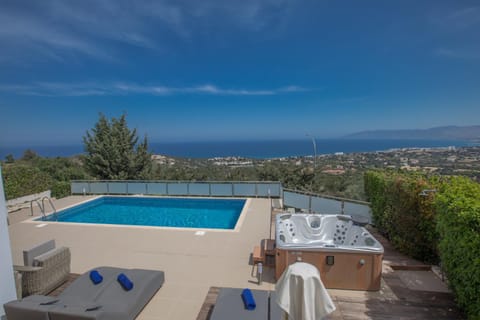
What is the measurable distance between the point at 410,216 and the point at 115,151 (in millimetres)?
14986

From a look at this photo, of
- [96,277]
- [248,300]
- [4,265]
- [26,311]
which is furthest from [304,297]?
[4,265]

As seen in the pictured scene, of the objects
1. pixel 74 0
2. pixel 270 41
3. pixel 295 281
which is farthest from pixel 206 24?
pixel 295 281

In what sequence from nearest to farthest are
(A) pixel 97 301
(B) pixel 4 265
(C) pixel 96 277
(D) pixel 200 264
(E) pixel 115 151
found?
(B) pixel 4 265 → (A) pixel 97 301 → (C) pixel 96 277 → (D) pixel 200 264 → (E) pixel 115 151

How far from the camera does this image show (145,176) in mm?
15500

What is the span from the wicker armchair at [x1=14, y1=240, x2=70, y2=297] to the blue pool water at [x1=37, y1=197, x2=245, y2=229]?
15.8 ft

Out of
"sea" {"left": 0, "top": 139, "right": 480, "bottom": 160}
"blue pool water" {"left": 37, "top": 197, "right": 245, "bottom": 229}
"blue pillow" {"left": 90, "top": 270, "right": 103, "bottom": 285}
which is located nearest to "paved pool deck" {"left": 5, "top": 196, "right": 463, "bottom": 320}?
"blue pillow" {"left": 90, "top": 270, "right": 103, "bottom": 285}

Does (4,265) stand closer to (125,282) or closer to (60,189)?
(125,282)

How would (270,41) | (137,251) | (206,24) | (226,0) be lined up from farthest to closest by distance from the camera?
(270,41)
(206,24)
(226,0)
(137,251)

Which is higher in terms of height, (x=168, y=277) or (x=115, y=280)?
(x=115, y=280)

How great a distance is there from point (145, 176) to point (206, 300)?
1317 cm

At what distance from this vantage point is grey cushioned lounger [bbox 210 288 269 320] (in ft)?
9.61

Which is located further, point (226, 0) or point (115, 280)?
point (226, 0)

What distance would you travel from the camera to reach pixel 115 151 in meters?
14.5

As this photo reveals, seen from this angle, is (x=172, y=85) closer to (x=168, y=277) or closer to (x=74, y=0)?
(x=74, y=0)
